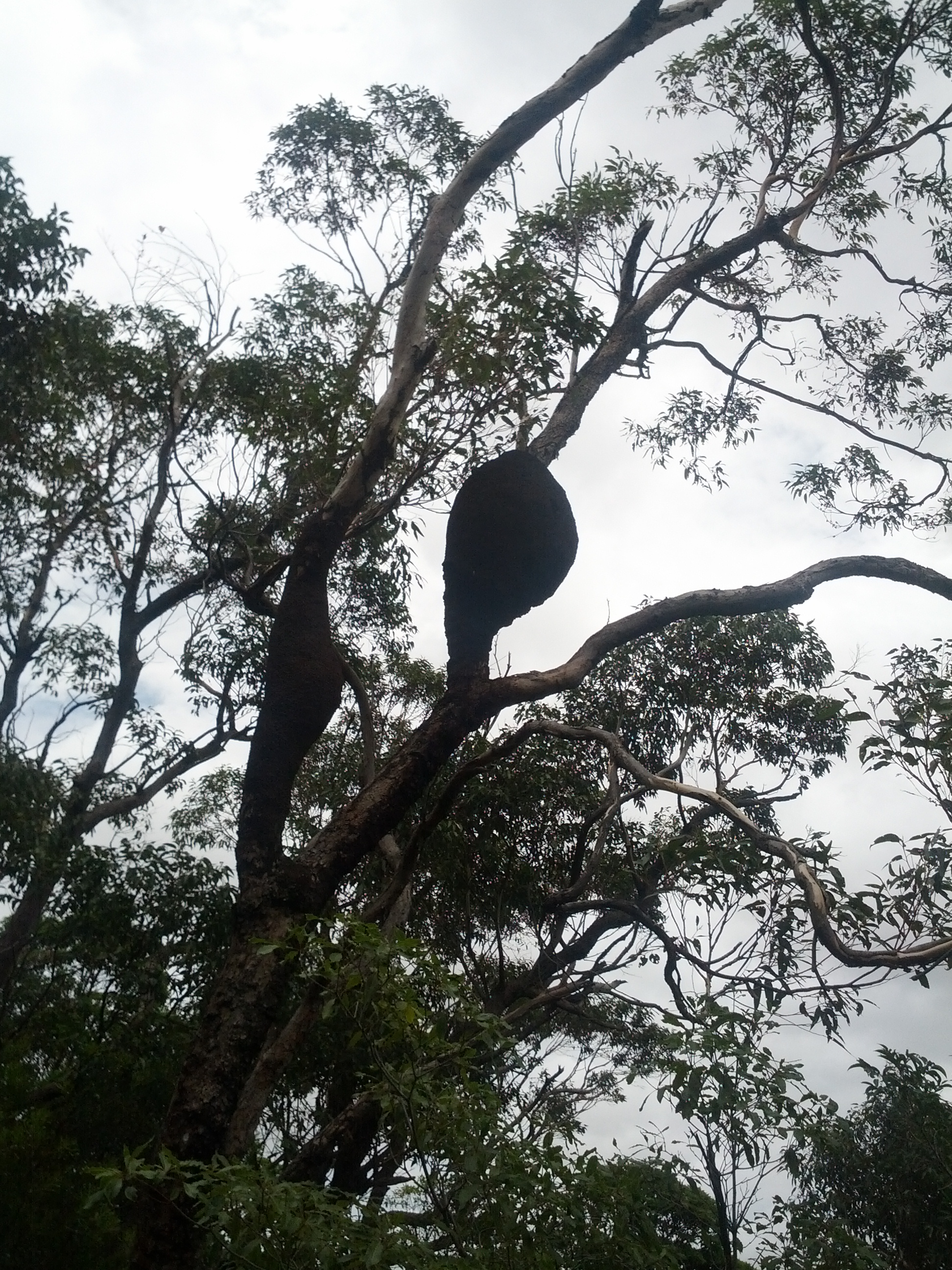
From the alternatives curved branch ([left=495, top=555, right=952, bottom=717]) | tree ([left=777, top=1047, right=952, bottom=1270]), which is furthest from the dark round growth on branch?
tree ([left=777, top=1047, right=952, bottom=1270])

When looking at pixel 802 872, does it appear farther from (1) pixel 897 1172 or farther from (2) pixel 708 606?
(1) pixel 897 1172

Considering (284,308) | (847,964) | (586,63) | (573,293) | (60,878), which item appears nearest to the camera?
(847,964)

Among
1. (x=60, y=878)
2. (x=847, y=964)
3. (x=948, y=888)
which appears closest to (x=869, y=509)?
(x=948, y=888)

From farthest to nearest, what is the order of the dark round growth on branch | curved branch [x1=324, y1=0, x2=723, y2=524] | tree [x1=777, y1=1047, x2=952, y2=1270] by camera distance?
1. tree [x1=777, y1=1047, x2=952, y2=1270]
2. curved branch [x1=324, y1=0, x2=723, y2=524]
3. the dark round growth on branch

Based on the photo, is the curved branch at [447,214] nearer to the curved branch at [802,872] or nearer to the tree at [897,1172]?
the curved branch at [802,872]

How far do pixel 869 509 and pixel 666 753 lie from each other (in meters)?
2.54

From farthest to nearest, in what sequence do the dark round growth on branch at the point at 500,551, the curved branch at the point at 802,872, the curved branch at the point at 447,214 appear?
the curved branch at the point at 447,214
the dark round growth on branch at the point at 500,551
the curved branch at the point at 802,872

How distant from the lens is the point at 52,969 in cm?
834

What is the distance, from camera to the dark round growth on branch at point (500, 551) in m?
5.02

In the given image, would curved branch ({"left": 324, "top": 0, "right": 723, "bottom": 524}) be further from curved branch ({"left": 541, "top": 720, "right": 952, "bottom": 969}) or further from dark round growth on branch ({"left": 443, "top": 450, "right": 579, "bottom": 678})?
curved branch ({"left": 541, "top": 720, "right": 952, "bottom": 969})

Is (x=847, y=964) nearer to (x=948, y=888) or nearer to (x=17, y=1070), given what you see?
(x=948, y=888)

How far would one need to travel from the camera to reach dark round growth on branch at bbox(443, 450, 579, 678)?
5016 mm

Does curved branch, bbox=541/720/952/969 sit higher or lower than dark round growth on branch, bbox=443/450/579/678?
lower

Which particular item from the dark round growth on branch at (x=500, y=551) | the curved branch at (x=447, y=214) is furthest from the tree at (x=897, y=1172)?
the curved branch at (x=447, y=214)
